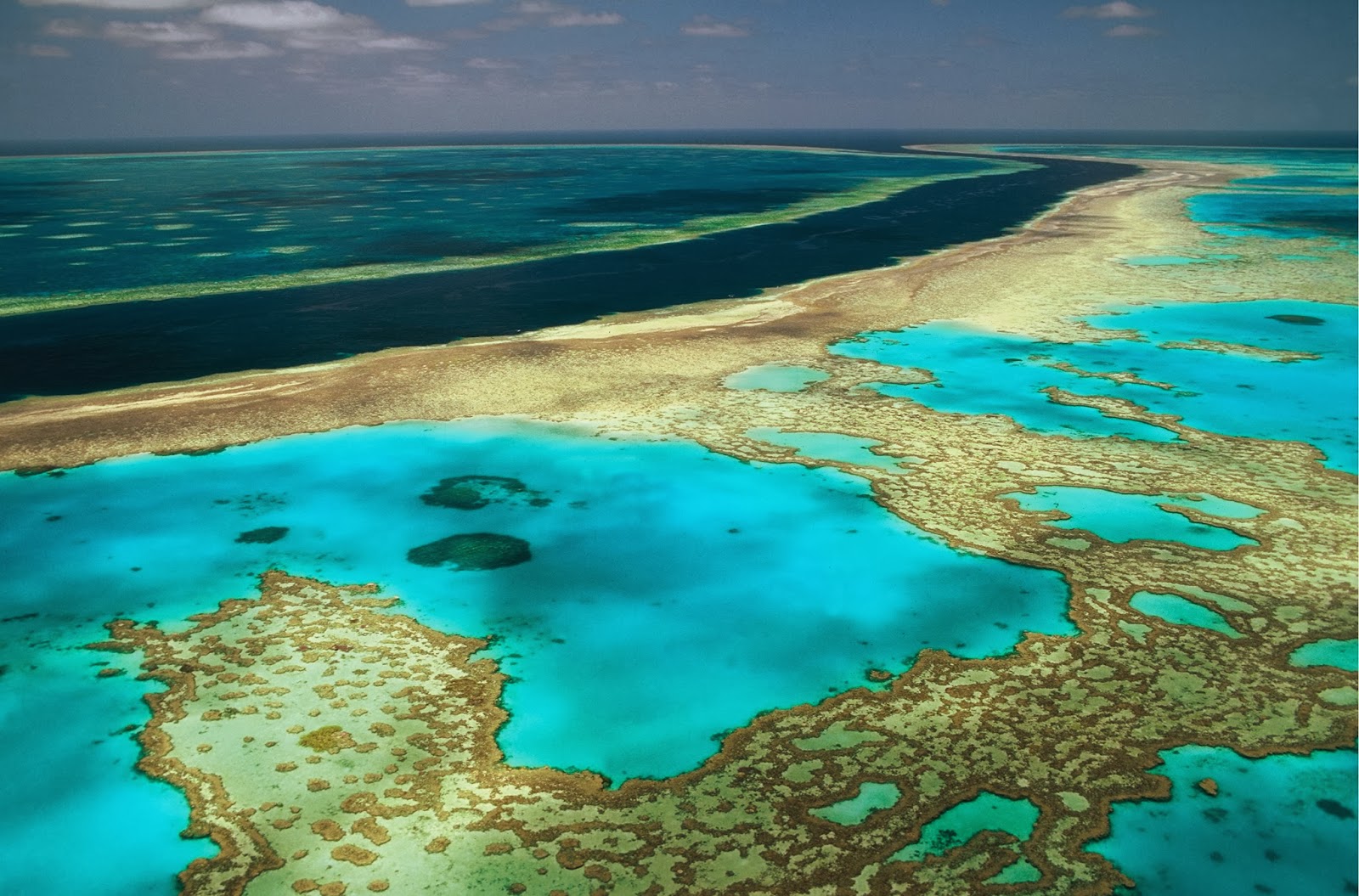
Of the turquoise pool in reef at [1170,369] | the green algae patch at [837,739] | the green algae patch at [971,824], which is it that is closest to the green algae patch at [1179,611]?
the green algae patch at [971,824]

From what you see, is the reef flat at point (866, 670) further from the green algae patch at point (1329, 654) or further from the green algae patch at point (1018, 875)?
the green algae patch at point (1329, 654)

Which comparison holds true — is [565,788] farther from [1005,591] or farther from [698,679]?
[1005,591]

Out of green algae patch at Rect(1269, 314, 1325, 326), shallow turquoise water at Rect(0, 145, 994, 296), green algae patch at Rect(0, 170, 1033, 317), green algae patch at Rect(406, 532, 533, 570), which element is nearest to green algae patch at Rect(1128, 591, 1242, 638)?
green algae patch at Rect(406, 532, 533, 570)

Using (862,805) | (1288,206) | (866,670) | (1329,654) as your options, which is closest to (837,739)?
(862,805)

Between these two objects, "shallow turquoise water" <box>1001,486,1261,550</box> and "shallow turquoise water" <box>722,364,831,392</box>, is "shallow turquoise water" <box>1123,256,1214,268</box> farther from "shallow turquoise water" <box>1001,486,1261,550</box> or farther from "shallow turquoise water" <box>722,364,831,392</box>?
"shallow turquoise water" <box>1001,486,1261,550</box>

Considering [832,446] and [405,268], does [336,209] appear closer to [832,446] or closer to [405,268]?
[405,268]
